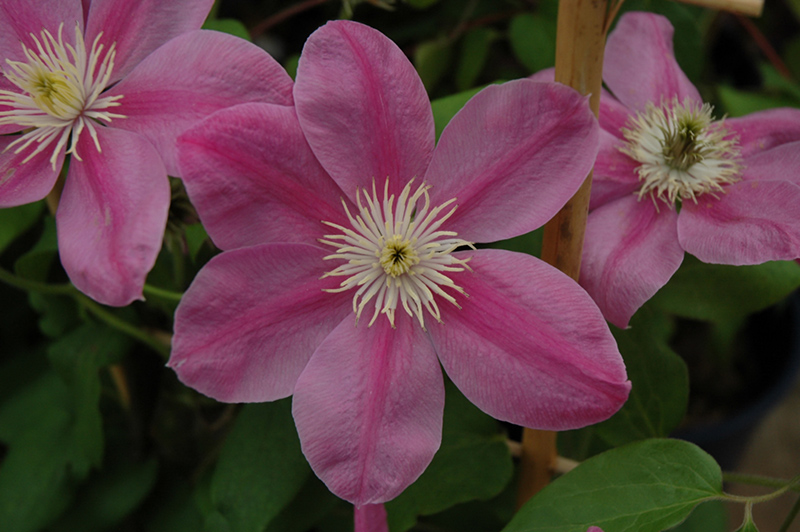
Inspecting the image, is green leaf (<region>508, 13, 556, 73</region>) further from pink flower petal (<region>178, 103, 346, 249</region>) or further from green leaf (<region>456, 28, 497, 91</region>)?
pink flower petal (<region>178, 103, 346, 249</region>)

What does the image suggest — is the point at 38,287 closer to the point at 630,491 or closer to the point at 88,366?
the point at 88,366

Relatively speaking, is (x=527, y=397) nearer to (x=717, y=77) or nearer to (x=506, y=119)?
(x=506, y=119)

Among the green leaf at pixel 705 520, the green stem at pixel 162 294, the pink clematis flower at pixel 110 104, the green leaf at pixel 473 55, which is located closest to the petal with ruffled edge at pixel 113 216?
the pink clematis flower at pixel 110 104

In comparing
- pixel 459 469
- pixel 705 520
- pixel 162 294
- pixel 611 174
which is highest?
pixel 611 174

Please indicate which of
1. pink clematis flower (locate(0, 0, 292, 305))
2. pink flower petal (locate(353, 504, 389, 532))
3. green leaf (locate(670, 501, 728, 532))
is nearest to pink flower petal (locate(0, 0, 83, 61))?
pink clematis flower (locate(0, 0, 292, 305))

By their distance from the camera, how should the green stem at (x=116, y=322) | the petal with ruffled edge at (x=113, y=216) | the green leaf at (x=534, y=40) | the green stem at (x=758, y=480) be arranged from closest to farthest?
1. the petal with ruffled edge at (x=113, y=216)
2. the green stem at (x=758, y=480)
3. the green stem at (x=116, y=322)
4. the green leaf at (x=534, y=40)

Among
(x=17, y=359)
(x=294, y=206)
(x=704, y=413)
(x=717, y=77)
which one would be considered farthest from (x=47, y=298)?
(x=717, y=77)

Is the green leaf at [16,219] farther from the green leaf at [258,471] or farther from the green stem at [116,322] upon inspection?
the green leaf at [258,471]

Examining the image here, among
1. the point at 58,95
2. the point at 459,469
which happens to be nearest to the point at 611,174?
the point at 459,469
